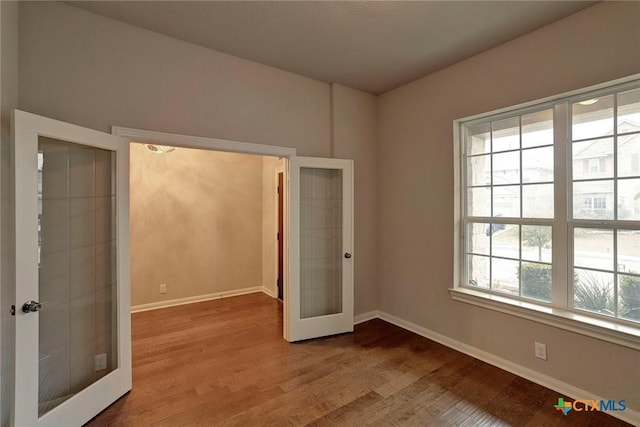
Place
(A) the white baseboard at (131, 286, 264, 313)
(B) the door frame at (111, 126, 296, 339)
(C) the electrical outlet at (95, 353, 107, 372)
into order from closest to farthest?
(C) the electrical outlet at (95, 353, 107, 372) < (B) the door frame at (111, 126, 296, 339) < (A) the white baseboard at (131, 286, 264, 313)

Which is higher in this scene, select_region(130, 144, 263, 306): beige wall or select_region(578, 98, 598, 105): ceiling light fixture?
select_region(578, 98, 598, 105): ceiling light fixture

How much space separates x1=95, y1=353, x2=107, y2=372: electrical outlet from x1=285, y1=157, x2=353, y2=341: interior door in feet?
5.32

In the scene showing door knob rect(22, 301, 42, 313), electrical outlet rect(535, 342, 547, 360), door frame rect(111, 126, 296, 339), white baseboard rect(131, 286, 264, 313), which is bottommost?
white baseboard rect(131, 286, 264, 313)

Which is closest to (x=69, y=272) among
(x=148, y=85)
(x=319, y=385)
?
(x=148, y=85)

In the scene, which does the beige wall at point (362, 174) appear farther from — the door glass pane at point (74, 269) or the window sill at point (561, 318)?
the door glass pane at point (74, 269)

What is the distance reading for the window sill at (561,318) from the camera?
195 centimetres

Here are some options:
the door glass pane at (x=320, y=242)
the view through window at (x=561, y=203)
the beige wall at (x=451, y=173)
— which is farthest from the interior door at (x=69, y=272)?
the view through window at (x=561, y=203)

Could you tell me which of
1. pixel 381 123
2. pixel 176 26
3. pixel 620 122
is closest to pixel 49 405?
pixel 176 26

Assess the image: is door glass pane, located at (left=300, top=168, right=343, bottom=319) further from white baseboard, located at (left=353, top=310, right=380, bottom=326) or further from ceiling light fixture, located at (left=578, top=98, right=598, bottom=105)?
ceiling light fixture, located at (left=578, top=98, right=598, bottom=105)

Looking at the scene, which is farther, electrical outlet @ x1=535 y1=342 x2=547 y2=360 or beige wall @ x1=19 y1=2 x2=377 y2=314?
electrical outlet @ x1=535 y1=342 x2=547 y2=360

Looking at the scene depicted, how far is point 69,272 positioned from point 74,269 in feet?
0.11

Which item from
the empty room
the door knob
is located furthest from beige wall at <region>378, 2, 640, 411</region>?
the door knob

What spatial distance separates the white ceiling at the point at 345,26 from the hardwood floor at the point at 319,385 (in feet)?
9.72

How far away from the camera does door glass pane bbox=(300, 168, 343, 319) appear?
10.8ft
